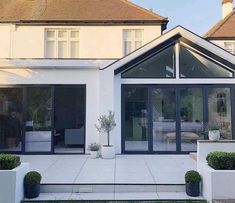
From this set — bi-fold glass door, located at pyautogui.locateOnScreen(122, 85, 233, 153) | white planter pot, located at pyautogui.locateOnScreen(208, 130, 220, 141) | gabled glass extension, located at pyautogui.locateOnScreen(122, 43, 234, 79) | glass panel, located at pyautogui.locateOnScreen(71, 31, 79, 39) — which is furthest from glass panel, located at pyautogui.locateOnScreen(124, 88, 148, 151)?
glass panel, located at pyautogui.locateOnScreen(71, 31, 79, 39)

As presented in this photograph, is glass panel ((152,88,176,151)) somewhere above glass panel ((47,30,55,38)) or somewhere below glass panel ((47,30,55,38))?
below

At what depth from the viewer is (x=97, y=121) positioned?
12602 millimetres

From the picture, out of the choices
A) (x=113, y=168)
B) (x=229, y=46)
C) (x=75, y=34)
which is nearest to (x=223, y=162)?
(x=113, y=168)

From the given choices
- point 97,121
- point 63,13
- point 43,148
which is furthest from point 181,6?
point 43,148

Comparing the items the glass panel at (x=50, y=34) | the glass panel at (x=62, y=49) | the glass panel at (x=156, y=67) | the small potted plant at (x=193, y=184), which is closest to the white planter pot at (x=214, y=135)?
the small potted plant at (x=193, y=184)

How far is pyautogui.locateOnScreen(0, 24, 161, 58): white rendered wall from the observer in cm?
1783

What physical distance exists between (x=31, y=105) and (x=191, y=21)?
1746 centimetres

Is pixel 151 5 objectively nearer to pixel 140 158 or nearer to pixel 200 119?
pixel 200 119

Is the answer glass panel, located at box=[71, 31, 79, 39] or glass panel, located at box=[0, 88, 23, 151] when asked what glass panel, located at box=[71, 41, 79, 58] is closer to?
glass panel, located at box=[71, 31, 79, 39]

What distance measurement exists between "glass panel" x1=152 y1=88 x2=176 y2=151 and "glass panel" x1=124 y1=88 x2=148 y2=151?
45 centimetres

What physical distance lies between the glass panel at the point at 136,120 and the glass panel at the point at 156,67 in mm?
706

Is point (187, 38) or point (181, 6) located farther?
point (181, 6)

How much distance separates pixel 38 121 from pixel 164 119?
226 inches

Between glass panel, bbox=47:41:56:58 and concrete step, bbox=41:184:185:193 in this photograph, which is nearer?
concrete step, bbox=41:184:185:193
